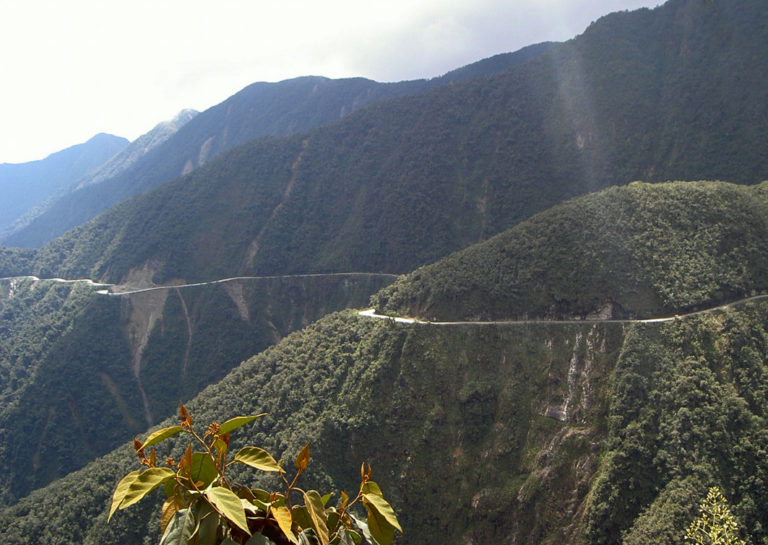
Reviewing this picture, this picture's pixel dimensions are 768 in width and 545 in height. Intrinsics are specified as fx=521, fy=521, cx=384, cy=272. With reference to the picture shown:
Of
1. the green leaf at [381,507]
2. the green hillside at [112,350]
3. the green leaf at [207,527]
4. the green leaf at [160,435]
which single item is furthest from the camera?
the green hillside at [112,350]

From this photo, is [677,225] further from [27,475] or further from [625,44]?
[27,475]

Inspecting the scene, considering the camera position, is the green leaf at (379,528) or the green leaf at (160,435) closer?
the green leaf at (160,435)

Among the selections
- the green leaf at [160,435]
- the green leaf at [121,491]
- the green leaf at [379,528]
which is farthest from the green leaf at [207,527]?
the green leaf at [379,528]

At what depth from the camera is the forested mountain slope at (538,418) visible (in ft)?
137

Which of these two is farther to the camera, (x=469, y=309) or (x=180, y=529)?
(x=469, y=309)

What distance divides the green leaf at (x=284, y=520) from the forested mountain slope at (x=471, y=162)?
102192mm

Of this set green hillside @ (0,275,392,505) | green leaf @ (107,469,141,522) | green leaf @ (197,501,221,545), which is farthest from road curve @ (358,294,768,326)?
green leaf @ (107,469,141,522)

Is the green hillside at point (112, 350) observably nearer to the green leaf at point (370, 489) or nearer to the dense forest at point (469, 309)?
the dense forest at point (469, 309)

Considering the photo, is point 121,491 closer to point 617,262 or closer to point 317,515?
point 317,515

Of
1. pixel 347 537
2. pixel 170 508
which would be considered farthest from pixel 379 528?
pixel 170 508

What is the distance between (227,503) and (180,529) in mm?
602

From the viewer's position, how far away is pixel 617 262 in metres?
55.7

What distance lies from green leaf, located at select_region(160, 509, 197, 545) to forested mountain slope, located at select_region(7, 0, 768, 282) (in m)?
102

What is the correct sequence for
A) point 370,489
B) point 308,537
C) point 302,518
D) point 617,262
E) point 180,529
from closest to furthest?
point 180,529, point 308,537, point 302,518, point 370,489, point 617,262
